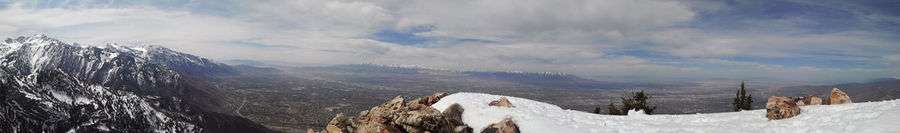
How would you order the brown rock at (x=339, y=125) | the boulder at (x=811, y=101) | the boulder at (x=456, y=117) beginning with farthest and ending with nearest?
the boulder at (x=811, y=101) → the brown rock at (x=339, y=125) → the boulder at (x=456, y=117)

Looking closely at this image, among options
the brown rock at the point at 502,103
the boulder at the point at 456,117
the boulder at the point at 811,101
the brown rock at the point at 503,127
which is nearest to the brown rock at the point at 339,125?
the boulder at the point at 456,117

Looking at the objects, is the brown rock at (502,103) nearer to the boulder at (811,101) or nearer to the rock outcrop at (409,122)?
the rock outcrop at (409,122)

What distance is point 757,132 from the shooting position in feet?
141

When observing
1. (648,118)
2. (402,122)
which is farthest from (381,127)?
(648,118)

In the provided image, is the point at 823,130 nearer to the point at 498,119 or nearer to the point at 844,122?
the point at 844,122

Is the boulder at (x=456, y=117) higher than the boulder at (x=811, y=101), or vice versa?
the boulder at (x=811, y=101)

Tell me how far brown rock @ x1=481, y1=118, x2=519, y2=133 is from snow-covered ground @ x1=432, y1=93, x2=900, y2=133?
46.6 inches

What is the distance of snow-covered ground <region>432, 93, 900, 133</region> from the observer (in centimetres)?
4031

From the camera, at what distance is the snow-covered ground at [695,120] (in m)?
40.3

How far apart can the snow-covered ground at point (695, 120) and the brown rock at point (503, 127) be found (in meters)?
1.18

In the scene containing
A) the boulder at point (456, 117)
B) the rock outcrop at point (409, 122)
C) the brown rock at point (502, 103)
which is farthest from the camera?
the brown rock at point (502, 103)

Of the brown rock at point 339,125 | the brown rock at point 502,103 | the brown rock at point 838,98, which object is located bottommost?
the brown rock at point 339,125

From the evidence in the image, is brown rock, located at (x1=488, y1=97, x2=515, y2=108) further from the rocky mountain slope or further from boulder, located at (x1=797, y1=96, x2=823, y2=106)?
boulder, located at (x1=797, y1=96, x2=823, y2=106)

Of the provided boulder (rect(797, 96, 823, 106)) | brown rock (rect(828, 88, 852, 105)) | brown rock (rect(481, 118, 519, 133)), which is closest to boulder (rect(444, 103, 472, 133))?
brown rock (rect(481, 118, 519, 133))
